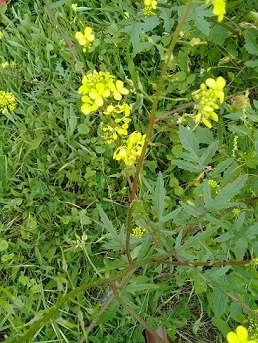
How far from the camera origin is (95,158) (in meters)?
2.10

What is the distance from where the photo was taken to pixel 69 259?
198cm

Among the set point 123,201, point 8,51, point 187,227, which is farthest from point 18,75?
point 187,227

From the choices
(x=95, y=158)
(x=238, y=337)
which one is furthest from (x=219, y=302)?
(x=95, y=158)

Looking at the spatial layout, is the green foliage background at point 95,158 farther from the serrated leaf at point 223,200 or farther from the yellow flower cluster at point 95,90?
the yellow flower cluster at point 95,90

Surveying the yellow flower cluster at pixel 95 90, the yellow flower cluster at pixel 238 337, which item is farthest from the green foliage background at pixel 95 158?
the yellow flower cluster at pixel 238 337

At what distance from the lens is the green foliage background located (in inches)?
72.6

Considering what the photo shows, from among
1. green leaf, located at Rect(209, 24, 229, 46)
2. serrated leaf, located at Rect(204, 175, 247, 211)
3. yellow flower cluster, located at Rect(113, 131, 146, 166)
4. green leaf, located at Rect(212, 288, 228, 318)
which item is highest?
yellow flower cluster, located at Rect(113, 131, 146, 166)

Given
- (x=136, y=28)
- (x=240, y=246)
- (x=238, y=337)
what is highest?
(x=136, y=28)

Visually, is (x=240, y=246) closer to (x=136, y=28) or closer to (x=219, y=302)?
(x=219, y=302)

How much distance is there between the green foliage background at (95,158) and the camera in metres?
1.84

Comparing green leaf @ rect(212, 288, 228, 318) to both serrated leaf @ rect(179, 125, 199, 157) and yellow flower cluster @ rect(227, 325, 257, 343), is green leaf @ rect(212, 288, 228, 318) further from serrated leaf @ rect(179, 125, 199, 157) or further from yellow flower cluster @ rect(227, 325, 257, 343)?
yellow flower cluster @ rect(227, 325, 257, 343)

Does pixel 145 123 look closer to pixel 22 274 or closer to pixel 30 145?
pixel 30 145

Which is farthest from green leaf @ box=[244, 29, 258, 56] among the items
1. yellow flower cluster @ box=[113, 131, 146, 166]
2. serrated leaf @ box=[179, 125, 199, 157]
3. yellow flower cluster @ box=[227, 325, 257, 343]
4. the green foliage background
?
yellow flower cluster @ box=[227, 325, 257, 343]

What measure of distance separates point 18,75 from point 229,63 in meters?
0.94
